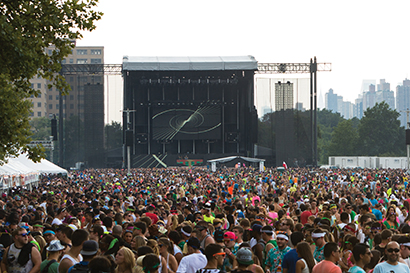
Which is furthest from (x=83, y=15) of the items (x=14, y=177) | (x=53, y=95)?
(x=53, y=95)

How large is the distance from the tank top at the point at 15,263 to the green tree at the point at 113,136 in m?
55.7

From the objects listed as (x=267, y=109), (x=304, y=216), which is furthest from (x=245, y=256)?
(x=267, y=109)

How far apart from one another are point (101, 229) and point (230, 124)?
54.6 m

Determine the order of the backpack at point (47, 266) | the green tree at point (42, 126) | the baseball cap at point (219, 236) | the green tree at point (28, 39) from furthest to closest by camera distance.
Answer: the green tree at point (42, 126) < the green tree at point (28, 39) < the baseball cap at point (219, 236) < the backpack at point (47, 266)

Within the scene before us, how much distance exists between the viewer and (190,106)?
2395 inches

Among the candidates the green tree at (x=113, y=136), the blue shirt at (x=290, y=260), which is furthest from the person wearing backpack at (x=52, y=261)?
the green tree at (x=113, y=136)

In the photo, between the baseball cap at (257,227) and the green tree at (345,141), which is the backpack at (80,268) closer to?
the baseball cap at (257,227)

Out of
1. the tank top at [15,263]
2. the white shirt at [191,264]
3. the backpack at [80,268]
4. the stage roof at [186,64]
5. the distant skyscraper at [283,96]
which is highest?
the stage roof at [186,64]

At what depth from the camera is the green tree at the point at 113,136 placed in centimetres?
6209

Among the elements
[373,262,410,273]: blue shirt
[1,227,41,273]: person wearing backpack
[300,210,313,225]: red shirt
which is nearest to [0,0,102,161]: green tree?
[1,227,41,273]: person wearing backpack

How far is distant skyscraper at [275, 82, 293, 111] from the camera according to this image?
58.9 m

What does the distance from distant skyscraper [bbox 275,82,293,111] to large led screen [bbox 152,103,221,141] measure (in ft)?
21.8

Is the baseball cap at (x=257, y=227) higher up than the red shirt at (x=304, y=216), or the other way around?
the baseball cap at (x=257, y=227)

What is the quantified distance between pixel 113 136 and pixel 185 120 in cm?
877
